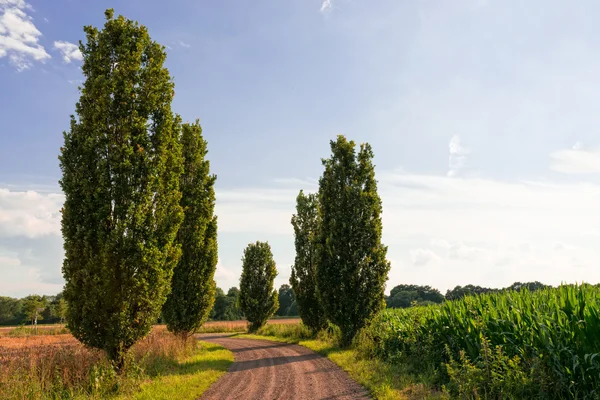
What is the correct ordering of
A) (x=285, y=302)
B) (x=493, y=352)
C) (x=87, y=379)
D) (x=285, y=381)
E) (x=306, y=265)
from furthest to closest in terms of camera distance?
(x=285, y=302) < (x=306, y=265) < (x=285, y=381) < (x=87, y=379) < (x=493, y=352)

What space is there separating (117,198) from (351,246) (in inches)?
545

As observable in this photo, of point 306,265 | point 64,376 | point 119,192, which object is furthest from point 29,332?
point 119,192

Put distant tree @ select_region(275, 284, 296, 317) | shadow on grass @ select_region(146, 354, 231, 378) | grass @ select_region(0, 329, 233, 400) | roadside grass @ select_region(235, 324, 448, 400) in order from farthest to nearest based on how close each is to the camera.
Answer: distant tree @ select_region(275, 284, 296, 317) < shadow on grass @ select_region(146, 354, 231, 378) < roadside grass @ select_region(235, 324, 448, 400) < grass @ select_region(0, 329, 233, 400)

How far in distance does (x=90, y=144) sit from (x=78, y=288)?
201 inches

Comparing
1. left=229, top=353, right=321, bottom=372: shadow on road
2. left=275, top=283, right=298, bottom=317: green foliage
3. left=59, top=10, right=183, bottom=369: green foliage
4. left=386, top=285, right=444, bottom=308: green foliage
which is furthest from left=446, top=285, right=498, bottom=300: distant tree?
left=275, top=283, right=298, bottom=317: green foliage

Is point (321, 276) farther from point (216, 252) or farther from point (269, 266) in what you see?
point (269, 266)

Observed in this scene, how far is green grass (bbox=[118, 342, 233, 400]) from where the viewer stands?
36.9ft

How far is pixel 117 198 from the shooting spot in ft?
43.5

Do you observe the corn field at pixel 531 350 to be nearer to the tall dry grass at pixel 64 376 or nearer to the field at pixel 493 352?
the field at pixel 493 352

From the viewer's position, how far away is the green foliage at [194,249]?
72.5ft

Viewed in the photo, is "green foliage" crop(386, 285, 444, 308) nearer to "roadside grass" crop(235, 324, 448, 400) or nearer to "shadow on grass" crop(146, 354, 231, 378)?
"roadside grass" crop(235, 324, 448, 400)

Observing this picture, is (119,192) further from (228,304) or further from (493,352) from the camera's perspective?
(228,304)

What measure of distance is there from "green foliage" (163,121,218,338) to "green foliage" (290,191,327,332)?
8.48 m

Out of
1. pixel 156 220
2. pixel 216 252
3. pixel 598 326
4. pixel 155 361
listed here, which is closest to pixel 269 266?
pixel 216 252
